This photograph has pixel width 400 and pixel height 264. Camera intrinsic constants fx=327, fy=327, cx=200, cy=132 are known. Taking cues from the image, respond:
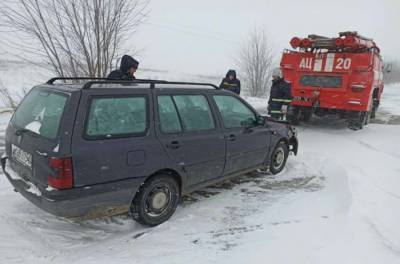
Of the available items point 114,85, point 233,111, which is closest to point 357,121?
point 233,111

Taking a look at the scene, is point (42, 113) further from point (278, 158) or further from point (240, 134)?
point (278, 158)

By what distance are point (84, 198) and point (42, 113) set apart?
103 centimetres

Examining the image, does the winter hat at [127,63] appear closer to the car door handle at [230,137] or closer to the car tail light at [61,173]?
the car door handle at [230,137]

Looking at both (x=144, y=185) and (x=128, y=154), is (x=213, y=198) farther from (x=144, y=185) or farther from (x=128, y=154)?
(x=128, y=154)

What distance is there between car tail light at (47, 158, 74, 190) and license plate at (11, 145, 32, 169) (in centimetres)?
44

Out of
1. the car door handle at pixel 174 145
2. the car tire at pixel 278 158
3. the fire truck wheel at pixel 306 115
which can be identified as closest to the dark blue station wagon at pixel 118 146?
the car door handle at pixel 174 145

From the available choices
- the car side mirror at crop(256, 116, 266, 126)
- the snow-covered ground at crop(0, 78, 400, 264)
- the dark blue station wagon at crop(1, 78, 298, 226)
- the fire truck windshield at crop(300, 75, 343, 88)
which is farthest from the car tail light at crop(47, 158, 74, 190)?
the fire truck windshield at crop(300, 75, 343, 88)

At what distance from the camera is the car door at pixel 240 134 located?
456 cm

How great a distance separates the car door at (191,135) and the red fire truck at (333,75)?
5849 millimetres

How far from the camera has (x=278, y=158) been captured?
577 centimetres

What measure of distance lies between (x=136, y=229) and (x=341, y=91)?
7.27 metres

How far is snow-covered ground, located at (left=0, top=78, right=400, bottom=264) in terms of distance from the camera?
3.15 m

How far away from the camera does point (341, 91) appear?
8922 millimetres

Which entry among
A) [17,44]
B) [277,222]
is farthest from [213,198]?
[17,44]
